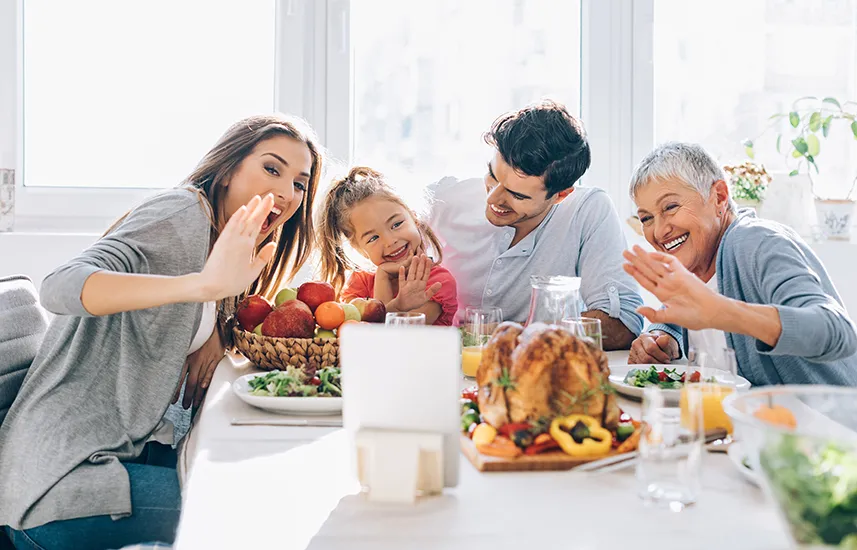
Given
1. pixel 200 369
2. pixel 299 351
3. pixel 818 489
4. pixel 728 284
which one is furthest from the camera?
pixel 200 369

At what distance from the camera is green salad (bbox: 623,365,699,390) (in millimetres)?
1361

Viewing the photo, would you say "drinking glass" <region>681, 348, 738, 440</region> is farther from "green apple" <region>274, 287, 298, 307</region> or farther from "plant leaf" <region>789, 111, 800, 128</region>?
"plant leaf" <region>789, 111, 800, 128</region>

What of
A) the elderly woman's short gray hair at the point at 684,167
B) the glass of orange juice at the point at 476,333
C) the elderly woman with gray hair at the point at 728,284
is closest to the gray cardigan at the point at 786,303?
the elderly woman with gray hair at the point at 728,284

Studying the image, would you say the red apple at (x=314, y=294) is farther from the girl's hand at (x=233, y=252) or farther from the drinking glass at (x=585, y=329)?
the drinking glass at (x=585, y=329)

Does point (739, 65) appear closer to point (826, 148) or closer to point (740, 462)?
point (826, 148)

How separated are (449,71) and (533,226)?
4.00 feet

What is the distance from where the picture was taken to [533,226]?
7.64 ft

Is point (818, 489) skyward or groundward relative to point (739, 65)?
groundward

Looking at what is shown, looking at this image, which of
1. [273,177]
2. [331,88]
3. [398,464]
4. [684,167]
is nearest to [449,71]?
[331,88]

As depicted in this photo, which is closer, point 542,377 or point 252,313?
point 542,377

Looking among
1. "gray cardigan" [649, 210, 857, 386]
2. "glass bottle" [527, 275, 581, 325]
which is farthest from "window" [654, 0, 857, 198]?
"glass bottle" [527, 275, 581, 325]

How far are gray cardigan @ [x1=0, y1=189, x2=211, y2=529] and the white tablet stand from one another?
73 cm

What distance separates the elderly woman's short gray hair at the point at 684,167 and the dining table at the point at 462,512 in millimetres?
884

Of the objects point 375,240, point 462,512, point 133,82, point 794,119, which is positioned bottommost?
point 462,512
